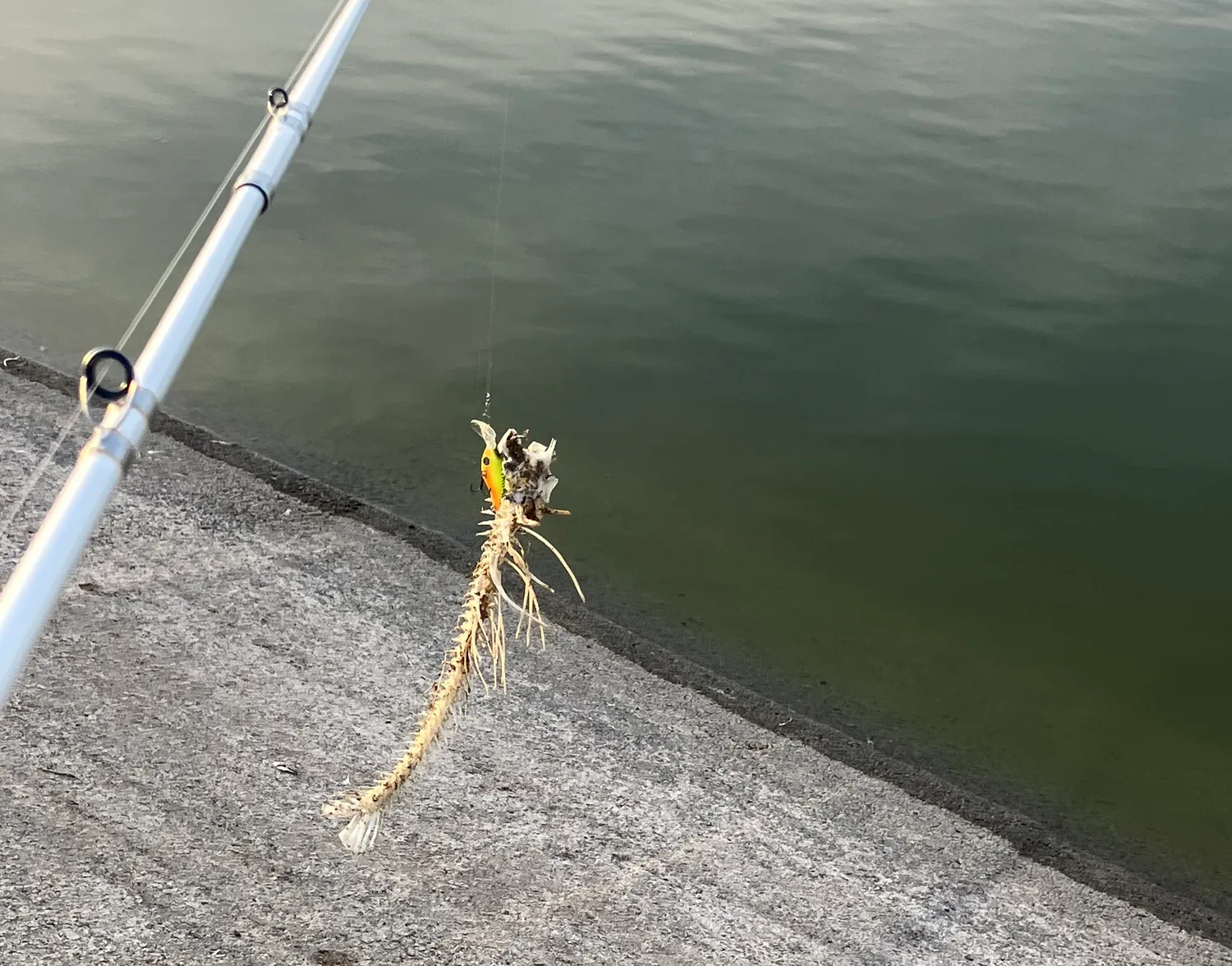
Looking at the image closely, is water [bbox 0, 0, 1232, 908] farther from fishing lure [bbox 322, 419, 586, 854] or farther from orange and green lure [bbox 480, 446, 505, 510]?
orange and green lure [bbox 480, 446, 505, 510]

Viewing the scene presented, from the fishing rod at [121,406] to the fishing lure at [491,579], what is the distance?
2.28 ft

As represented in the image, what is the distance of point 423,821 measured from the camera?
433cm

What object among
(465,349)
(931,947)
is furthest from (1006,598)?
(465,349)

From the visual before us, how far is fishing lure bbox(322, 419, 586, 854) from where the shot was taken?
302cm

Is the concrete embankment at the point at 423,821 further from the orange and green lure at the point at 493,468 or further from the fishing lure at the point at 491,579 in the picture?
the orange and green lure at the point at 493,468

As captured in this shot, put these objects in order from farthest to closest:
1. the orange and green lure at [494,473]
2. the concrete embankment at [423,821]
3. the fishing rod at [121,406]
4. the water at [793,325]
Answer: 1. the water at [793,325]
2. the concrete embankment at [423,821]
3. the orange and green lure at [494,473]
4. the fishing rod at [121,406]

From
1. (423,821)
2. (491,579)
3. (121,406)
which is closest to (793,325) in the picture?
(423,821)

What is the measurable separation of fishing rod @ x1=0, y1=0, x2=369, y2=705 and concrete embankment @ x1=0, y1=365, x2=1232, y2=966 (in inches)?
86.4

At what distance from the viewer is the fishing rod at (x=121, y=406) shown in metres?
1.73

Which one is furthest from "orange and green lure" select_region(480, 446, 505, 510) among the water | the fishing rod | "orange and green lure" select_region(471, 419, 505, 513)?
the water

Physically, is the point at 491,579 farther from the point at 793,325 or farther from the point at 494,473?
the point at 793,325

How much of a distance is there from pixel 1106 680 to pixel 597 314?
4.01 m

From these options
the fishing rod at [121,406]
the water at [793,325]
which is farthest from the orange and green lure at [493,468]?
the water at [793,325]

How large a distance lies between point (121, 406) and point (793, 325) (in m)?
6.58
